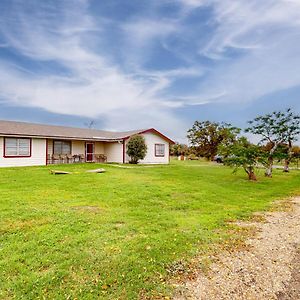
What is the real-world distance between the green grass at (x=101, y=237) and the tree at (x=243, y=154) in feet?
19.1

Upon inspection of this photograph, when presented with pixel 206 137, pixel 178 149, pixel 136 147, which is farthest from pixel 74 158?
pixel 178 149

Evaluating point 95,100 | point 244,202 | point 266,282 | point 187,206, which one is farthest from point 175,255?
point 95,100

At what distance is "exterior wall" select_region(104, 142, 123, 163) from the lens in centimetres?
2598

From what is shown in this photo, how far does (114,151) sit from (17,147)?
31.2 feet

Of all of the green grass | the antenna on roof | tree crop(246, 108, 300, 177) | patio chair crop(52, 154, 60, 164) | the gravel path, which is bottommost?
the gravel path

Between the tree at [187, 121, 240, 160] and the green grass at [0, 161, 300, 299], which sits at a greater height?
the tree at [187, 121, 240, 160]

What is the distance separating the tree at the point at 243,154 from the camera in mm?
15422

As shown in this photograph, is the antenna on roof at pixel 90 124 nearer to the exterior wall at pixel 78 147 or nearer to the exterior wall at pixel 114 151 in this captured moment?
the exterior wall at pixel 114 151

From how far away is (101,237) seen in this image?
5129 millimetres

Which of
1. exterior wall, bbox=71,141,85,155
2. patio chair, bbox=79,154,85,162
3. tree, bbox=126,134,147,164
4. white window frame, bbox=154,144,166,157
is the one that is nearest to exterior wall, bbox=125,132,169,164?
white window frame, bbox=154,144,166,157

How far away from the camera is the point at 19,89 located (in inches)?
867

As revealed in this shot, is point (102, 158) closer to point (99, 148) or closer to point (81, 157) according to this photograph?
point (99, 148)

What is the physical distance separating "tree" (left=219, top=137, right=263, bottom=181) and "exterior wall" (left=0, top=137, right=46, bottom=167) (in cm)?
1504

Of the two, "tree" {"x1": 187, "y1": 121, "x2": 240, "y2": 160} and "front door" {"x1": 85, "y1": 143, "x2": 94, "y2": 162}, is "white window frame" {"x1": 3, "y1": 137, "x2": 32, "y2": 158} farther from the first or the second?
"tree" {"x1": 187, "y1": 121, "x2": 240, "y2": 160}
